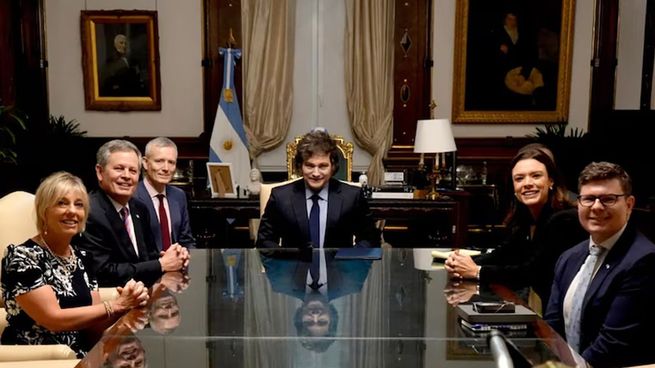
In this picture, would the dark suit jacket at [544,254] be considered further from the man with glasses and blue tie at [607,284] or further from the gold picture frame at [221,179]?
the gold picture frame at [221,179]

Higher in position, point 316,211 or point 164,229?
point 316,211

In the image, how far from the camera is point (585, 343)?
2229 mm

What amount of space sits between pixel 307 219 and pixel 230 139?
3.09 m

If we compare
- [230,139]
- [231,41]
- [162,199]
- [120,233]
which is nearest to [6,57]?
[231,41]

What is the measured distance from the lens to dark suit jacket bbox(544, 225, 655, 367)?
2090 mm

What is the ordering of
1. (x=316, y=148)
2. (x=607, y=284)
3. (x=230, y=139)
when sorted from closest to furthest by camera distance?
(x=607, y=284) → (x=316, y=148) → (x=230, y=139)

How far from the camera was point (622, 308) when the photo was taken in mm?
2113

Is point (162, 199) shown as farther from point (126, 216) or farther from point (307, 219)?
point (307, 219)

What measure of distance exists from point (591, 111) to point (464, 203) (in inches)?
114

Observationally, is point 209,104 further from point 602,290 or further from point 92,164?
point 602,290

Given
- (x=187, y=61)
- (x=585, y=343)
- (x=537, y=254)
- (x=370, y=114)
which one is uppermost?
(x=187, y=61)

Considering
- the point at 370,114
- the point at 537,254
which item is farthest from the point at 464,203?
the point at 537,254

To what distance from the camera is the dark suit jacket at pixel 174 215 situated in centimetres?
355

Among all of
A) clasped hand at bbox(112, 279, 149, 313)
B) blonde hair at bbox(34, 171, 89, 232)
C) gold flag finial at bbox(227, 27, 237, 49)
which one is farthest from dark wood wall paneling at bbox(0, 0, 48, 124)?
clasped hand at bbox(112, 279, 149, 313)
